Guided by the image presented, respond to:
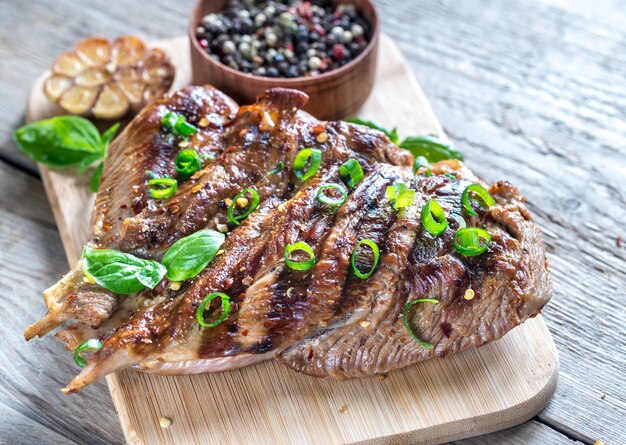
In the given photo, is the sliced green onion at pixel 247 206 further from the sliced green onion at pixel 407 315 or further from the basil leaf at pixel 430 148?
the basil leaf at pixel 430 148

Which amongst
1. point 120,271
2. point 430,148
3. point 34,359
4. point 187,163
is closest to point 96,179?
point 187,163

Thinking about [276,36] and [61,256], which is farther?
[276,36]

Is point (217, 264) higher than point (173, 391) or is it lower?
higher

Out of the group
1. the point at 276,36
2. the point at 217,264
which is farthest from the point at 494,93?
the point at 217,264

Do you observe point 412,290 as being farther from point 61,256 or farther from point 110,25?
point 110,25

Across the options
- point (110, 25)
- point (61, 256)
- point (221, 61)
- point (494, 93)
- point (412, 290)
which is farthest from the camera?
point (110, 25)

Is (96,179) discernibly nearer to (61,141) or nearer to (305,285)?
(61,141)

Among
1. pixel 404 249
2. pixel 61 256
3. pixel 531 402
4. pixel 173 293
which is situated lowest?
pixel 61 256
